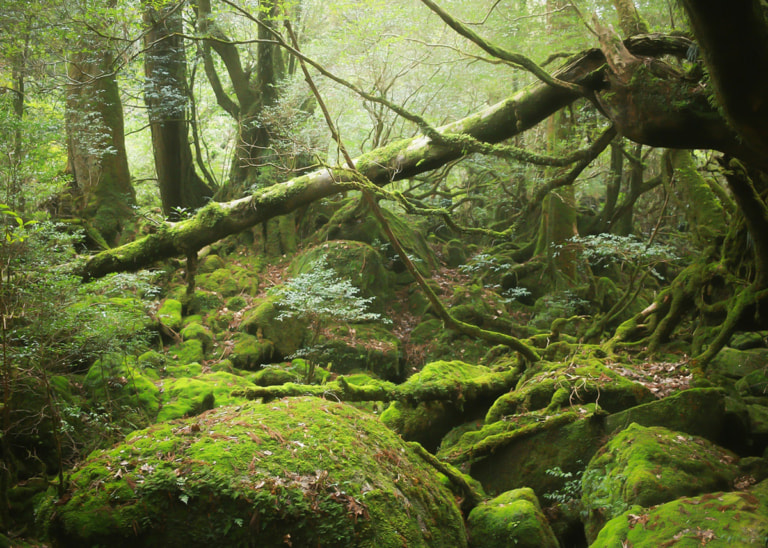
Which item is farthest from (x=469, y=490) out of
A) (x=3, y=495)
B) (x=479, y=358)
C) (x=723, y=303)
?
(x=479, y=358)

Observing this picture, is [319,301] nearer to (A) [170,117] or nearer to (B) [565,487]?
(B) [565,487]

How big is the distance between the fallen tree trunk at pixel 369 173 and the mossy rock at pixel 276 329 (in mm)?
2193

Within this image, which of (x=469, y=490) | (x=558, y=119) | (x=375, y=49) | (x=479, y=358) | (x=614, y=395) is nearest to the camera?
(x=469, y=490)

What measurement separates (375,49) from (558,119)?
5071 millimetres

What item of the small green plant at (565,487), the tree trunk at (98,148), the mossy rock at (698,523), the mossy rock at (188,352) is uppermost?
the tree trunk at (98,148)

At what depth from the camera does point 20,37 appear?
8.99 meters

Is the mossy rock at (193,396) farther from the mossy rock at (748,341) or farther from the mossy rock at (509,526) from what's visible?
the mossy rock at (748,341)

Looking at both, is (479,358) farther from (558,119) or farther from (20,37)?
(20,37)

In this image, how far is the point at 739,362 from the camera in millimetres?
6414

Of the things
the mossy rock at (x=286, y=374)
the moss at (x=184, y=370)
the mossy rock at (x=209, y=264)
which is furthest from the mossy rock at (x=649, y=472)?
the mossy rock at (x=209, y=264)

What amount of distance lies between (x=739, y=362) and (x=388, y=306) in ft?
22.5

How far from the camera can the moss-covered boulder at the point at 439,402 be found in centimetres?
568

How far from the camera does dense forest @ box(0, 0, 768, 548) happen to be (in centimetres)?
292

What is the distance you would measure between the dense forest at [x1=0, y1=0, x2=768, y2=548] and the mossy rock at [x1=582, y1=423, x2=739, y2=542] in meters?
0.02
